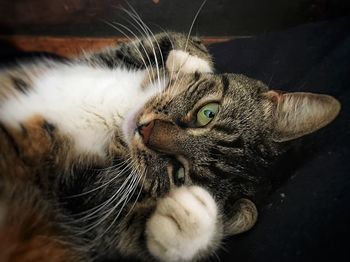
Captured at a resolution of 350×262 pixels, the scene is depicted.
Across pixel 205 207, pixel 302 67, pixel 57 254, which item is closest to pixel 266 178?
pixel 205 207

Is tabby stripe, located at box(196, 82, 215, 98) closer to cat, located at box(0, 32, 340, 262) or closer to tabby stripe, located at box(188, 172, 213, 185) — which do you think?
cat, located at box(0, 32, 340, 262)

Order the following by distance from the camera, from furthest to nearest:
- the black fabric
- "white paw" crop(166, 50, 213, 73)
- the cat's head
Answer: "white paw" crop(166, 50, 213, 73)
the cat's head
the black fabric

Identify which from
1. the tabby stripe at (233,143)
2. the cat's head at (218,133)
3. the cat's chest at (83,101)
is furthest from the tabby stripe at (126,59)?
the tabby stripe at (233,143)

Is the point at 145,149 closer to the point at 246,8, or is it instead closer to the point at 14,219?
the point at 14,219

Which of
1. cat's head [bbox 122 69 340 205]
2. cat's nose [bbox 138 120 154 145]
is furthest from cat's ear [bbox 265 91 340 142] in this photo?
cat's nose [bbox 138 120 154 145]

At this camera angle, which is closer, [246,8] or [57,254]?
[57,254]

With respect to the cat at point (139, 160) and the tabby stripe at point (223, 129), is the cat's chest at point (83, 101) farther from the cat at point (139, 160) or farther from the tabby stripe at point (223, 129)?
the tabby stripe at point (223, 129)

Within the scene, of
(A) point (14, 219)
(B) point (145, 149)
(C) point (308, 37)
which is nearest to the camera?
(A) point (14, 219)
